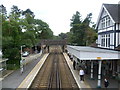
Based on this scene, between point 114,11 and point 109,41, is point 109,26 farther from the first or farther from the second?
point 114,11

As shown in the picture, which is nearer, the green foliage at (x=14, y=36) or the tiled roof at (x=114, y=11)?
the tiled roof at (x=114, y=11)

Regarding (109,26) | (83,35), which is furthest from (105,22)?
(83,35)

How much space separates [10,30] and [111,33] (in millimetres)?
14311

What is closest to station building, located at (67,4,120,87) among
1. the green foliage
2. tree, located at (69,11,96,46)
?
the green foliage

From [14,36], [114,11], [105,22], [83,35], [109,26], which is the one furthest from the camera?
[83,35]

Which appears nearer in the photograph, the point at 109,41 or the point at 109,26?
the point at 109,26

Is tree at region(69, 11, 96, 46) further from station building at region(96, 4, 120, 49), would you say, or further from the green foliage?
station building at region(96, 4, 120, 49)

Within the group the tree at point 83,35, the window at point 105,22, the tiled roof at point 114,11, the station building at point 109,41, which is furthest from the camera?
the tree at point 83,35

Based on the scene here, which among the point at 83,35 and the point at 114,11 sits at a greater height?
the point at 114,11

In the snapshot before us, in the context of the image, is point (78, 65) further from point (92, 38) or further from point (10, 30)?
point (92, 38)

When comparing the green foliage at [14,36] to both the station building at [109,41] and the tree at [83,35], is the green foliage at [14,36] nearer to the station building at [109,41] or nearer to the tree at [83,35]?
the station building at [109,41]

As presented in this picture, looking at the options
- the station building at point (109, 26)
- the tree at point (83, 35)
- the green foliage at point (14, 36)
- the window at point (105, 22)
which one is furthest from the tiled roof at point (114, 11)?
the tree at point (83, 35)

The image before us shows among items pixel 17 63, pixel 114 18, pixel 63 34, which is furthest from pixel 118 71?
pixel 63 34

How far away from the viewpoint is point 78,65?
25.4 metres
